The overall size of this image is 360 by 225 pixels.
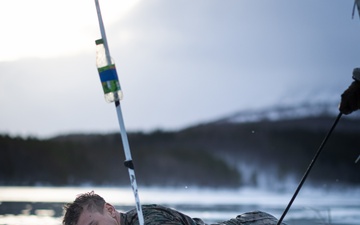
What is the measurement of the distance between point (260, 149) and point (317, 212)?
58.0 feet

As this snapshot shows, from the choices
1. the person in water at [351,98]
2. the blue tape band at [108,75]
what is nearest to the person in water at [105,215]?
the blue tape band at [108,75]

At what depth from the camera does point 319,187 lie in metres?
25.2

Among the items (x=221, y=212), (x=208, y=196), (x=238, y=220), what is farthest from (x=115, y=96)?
(x=208, y=196)

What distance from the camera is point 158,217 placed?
628cm

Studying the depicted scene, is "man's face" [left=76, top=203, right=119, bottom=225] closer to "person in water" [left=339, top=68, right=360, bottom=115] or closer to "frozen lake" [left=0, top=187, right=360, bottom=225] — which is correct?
"person in water" [left=339, top=68, right=360, bottom=115]

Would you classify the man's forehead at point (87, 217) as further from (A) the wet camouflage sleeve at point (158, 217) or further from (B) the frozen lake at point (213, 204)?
(B) the frozen lake at point (213, 204)

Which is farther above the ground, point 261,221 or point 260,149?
point 260,149

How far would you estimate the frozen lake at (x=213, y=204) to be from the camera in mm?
11570

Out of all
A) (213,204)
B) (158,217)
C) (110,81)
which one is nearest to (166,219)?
(158,217)

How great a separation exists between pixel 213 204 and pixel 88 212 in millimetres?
14558

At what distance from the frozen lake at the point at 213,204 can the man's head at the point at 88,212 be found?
3414mm

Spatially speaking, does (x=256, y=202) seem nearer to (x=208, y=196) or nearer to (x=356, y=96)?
(x=208, y=196)

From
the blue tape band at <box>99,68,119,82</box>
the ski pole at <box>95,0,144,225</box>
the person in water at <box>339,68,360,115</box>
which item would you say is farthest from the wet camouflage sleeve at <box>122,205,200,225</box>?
the person in water at <box>339,68,360,115</box>

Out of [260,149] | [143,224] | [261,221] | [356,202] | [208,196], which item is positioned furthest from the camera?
[260,149]
